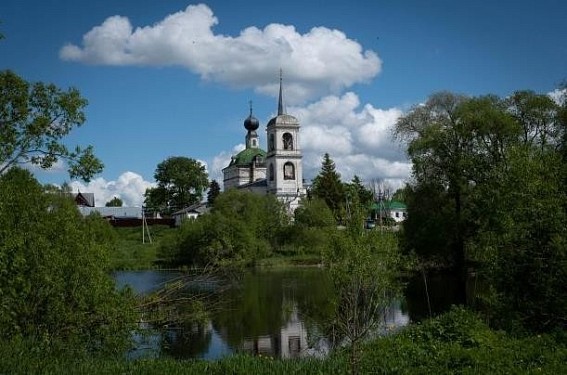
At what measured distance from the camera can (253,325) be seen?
24156 millimetres

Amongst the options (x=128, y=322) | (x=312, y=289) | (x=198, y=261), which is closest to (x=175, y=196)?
(x=198, y=261)

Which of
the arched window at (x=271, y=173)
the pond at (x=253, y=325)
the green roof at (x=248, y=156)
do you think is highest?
the green roof at (x=248, y=156)

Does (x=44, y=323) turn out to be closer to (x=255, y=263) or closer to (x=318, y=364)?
(x=318, y=364)

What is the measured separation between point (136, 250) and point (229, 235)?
1441cm

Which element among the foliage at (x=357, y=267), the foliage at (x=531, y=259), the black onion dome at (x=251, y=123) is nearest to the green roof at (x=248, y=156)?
the black onion dome at (x=251, y=123)

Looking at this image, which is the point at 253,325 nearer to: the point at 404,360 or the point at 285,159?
the point at 404,360

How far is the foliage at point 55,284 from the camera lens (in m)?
12.6

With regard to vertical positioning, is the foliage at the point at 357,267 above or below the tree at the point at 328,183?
below

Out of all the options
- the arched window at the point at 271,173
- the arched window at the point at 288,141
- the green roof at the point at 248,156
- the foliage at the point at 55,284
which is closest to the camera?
the foliage at the point at 55,284

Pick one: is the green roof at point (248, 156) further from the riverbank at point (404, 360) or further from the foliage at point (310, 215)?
the riverbank at point (404, 360)

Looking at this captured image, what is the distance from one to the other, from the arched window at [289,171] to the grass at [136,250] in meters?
19.5

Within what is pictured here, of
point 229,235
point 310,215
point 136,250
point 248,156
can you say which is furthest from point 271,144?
point 229,235

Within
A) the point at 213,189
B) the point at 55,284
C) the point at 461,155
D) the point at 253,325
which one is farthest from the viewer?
the point at 213,189

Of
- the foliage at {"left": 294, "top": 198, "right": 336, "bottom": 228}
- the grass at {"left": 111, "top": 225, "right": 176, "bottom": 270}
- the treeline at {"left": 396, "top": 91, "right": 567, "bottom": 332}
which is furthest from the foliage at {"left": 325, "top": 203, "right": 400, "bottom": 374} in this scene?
the foliage at {"left": 294, "top": 198, "right": 336, "bottom": 228}
